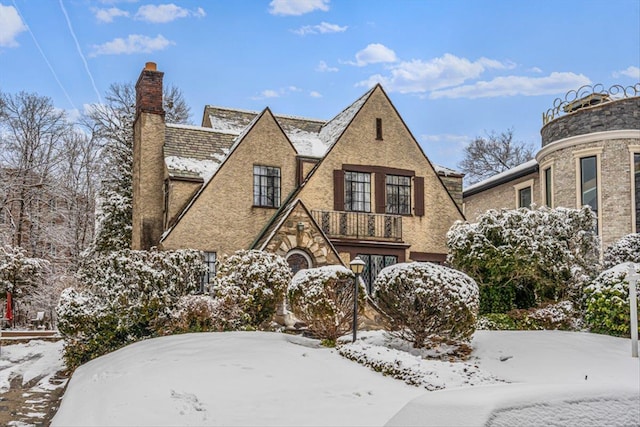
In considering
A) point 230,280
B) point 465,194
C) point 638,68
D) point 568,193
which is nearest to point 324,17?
point 230,280

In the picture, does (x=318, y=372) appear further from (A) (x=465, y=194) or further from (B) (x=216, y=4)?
(A) (x=465, y=194)

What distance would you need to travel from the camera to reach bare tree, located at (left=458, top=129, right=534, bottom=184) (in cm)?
4503

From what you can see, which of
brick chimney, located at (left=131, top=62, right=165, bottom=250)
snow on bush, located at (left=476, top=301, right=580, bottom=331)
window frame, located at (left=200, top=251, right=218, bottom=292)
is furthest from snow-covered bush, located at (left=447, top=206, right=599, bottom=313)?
brick chimney, located at (left=131, top=62, right=165, bottom=250)

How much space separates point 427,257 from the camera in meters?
22.9

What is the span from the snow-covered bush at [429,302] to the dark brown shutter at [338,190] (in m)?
8.46

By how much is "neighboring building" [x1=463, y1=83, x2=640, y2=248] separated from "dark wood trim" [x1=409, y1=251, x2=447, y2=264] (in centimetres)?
511

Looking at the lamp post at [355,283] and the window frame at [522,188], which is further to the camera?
the window frame at [522,188]

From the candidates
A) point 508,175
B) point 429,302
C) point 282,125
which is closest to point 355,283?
point 429,302

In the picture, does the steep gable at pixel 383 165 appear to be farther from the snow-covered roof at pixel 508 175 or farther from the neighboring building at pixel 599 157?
the snow-covered roof at pixel 508 175

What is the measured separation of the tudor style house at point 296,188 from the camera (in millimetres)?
20375

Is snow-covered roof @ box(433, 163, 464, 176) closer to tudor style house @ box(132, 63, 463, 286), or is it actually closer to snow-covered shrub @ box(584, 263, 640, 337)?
tudor style house @ box(132, 63, 463, 286)

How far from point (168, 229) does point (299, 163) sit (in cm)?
484


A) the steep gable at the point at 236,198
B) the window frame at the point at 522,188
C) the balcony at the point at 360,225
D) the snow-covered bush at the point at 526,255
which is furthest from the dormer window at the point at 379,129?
the window frame at the point at 522,188

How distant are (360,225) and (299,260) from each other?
10.6 ft
